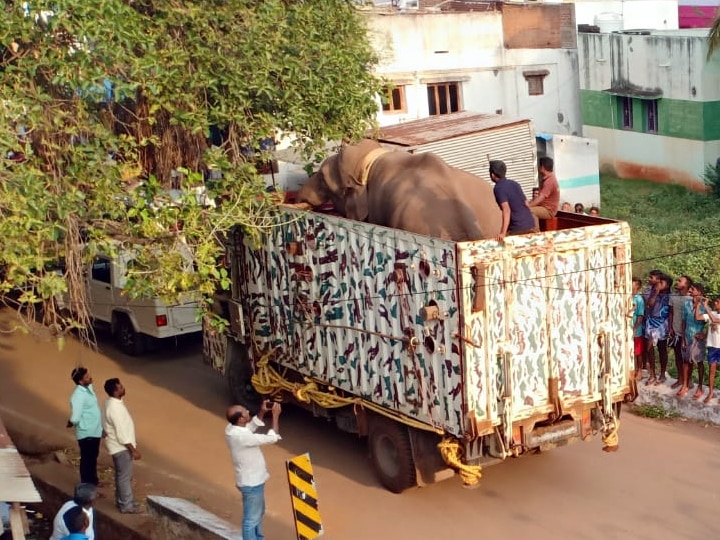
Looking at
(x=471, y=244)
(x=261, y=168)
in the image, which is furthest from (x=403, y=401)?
(x=261, y=168)

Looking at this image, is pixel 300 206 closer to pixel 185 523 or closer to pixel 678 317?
pixel 185 523

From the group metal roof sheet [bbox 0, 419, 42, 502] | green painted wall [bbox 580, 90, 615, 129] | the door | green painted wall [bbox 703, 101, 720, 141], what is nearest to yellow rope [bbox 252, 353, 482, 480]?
metal roof sheet [bbox 0, 419, 42, 502]

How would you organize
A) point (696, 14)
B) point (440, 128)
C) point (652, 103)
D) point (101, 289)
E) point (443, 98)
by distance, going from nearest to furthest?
point (101, 289)
point (440, 128)
point (652, 103)
point (443, 98)
point (696, 14)

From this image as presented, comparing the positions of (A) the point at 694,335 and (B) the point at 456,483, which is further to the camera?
(A) the point at 694,335

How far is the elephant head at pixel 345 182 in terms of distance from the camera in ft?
38.3

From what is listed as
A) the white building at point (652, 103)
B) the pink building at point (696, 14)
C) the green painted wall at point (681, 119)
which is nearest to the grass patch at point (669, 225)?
the white building at point (652, 103)

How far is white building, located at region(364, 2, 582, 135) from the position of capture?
85.7 feet

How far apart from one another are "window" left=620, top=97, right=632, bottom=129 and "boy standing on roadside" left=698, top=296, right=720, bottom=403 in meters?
15.2

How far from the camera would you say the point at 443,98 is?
27047 millimetres

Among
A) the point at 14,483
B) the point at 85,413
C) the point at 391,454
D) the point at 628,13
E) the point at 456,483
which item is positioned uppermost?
the point at 628,13

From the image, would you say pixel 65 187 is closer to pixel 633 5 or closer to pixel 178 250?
pixel 178 250

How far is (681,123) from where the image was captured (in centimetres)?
2455

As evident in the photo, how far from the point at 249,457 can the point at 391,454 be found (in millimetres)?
2231

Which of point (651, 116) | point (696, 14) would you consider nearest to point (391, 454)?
point (651, 116)
